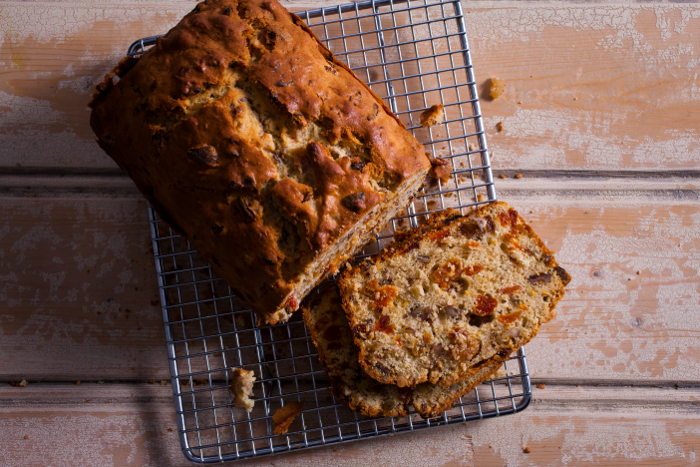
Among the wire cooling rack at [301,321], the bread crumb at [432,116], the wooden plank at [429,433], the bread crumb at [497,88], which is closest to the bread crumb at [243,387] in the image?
the wire cooling rack at [301,321]

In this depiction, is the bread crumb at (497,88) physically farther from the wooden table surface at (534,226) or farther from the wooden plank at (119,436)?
the wooden plank at (119,436)

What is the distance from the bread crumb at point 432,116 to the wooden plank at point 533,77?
124 mm

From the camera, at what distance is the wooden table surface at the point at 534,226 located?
7.92ft

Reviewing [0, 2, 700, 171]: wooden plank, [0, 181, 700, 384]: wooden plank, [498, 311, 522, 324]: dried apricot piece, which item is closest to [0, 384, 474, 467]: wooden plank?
[0, 181, 700, 384]: wooden plank

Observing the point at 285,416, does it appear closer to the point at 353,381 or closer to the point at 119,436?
the point at 353,381

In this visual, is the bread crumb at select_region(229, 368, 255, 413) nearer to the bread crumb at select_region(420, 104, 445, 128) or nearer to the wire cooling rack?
the wire cooling rack

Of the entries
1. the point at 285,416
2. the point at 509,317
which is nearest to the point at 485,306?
the point at 509,317

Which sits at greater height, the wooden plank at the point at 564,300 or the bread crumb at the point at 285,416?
the wooden plank at the point at 564,300

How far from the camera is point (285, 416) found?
225 cm

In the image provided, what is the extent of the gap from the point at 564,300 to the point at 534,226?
1.40 feet

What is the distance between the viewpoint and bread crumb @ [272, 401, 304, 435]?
2215 millimetres

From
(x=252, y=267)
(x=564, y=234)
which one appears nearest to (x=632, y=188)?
(x=564, y=234)

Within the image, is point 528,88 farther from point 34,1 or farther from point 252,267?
point 34,1

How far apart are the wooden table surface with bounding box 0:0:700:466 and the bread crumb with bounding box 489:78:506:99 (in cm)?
3
